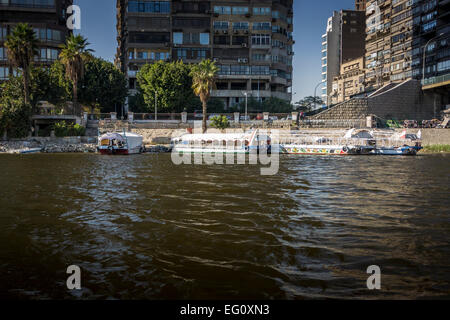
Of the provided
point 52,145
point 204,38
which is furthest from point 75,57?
point 204,38

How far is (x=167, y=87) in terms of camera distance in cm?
6844

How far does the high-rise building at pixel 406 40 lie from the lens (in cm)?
7306

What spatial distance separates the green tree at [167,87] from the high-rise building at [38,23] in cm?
1956

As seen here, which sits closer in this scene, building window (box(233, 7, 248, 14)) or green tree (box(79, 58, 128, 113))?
green tree (box(79, 58, 128, 113))

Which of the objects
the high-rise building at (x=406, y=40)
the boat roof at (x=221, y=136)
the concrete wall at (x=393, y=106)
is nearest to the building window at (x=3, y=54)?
the boat roof at (x=221, y=136)

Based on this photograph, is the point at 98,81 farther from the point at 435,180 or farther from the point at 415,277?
the point at 415,277

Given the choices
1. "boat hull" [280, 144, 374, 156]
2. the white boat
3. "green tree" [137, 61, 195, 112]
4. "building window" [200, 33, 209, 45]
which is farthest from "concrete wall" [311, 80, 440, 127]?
the white boat

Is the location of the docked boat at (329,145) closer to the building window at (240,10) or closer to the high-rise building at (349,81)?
the building window at (240,10)

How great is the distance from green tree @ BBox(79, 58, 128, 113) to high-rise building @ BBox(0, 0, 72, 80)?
10708 millimetres

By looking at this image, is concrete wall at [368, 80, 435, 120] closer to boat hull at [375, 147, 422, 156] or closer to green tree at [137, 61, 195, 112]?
boat hull at [375, 147, 422, 156]

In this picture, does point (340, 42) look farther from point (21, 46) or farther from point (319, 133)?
point (21, 46)

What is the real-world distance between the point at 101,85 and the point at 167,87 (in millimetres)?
11424

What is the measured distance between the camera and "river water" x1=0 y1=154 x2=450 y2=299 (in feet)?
21.8

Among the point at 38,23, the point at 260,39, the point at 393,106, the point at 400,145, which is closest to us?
the point at 400,145
